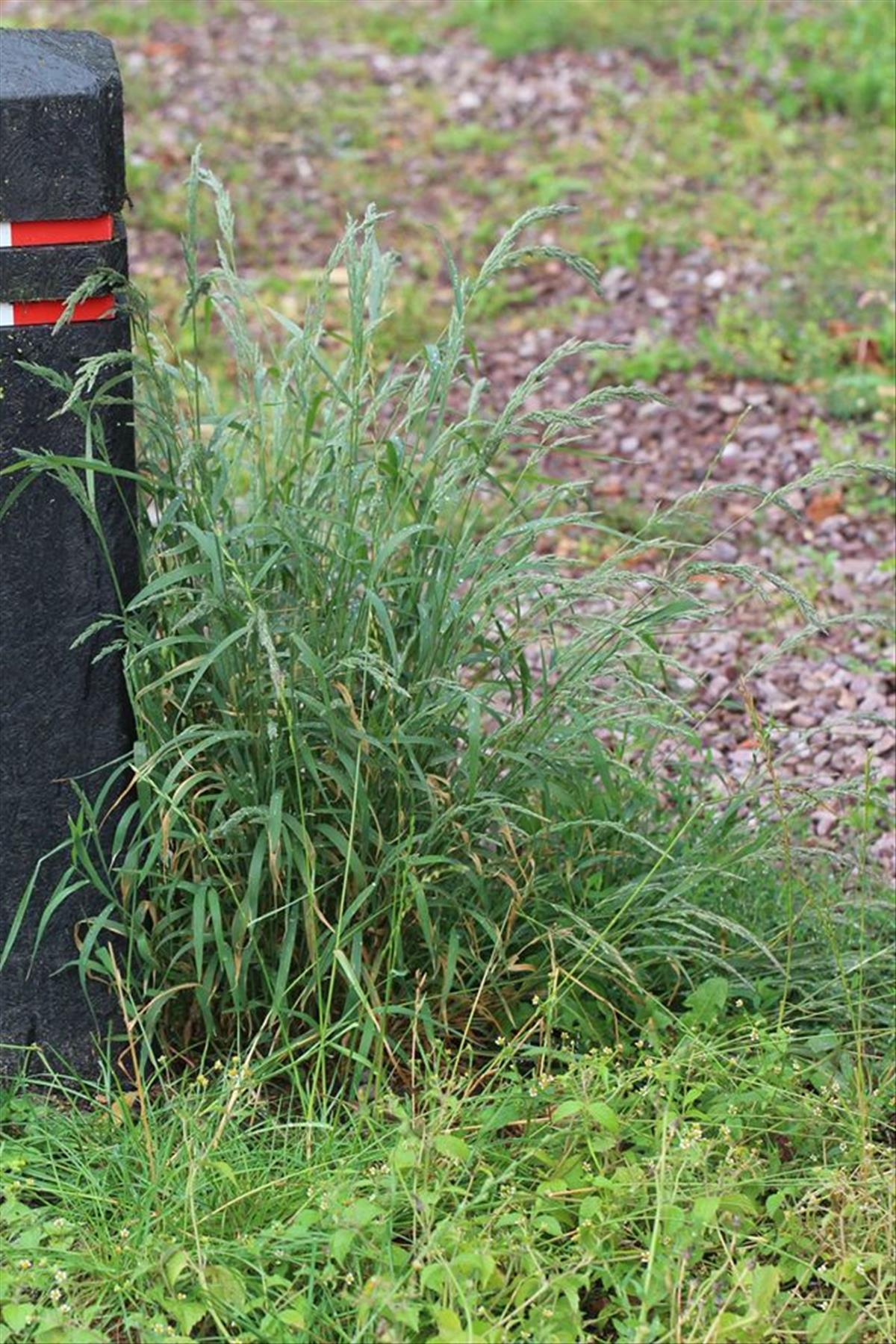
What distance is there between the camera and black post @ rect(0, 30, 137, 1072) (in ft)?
8.70

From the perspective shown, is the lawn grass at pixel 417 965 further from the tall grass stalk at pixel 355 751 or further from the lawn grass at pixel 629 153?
the lawn grass at pixel 629 153

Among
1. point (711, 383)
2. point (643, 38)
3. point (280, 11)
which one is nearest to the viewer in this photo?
point (711, 383)

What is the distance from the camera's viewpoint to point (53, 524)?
2.82m

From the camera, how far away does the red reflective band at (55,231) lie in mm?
2682

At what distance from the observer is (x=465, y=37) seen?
8.89 m

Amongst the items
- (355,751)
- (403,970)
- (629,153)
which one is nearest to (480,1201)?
(403,970)

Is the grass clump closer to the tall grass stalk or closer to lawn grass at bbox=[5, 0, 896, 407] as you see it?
the tall grass stalk

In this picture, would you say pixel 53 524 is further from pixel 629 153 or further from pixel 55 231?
pixel 629 153

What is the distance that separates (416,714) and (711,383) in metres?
3.29

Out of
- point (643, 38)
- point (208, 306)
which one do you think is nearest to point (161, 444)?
point (208, 306)

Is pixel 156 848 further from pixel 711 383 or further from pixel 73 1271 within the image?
pixel 711 383

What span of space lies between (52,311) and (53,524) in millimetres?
328

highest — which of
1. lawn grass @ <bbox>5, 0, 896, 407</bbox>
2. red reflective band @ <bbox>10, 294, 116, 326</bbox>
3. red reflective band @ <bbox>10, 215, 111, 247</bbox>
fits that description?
red reflective band @ <bbox>10, 215, 111, 247</bbox>

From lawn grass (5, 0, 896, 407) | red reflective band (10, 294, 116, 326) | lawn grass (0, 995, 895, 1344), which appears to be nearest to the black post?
red reflective band (10, 294, 116, 326)
